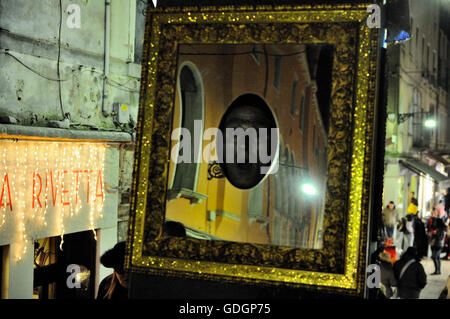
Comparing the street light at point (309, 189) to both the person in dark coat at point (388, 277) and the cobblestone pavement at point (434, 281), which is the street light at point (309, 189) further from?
the cobblestone pavement at point (434, 281)

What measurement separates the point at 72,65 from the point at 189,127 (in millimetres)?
6257

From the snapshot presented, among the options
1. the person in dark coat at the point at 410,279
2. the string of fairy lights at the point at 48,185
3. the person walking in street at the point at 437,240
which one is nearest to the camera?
the string of fairy lights at the point at 48,185

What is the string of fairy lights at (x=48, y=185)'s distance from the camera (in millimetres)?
7512

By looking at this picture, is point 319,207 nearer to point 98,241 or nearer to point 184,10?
point 184,10

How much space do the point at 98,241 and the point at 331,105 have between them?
24.9 feet

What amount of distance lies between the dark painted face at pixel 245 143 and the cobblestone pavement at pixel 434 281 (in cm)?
788

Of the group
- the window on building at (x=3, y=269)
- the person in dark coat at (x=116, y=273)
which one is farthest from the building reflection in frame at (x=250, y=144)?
the window on building at (x=3, y=269)

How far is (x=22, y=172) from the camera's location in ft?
25.4

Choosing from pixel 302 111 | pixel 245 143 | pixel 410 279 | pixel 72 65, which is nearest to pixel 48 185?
pixel 72 65

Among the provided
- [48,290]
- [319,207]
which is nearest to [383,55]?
[319,207]

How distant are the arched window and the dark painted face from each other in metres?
0.14

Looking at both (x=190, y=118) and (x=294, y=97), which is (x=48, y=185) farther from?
(x=294, y=97)

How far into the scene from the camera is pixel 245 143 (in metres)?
3.07

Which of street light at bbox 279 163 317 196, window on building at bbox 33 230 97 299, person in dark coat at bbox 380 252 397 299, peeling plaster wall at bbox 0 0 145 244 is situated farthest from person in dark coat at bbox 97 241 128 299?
person in dark coat at bbox 380 252 397 299
